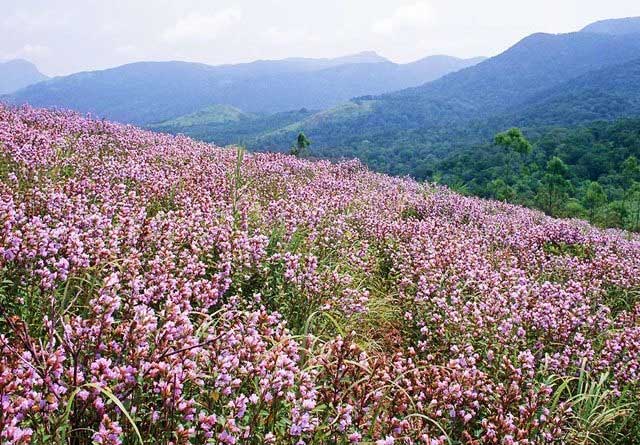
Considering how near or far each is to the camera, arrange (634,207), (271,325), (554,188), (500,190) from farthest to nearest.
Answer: (500,190), (554,188), (634,207), (271,325)

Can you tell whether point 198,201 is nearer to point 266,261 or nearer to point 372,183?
point 266,261

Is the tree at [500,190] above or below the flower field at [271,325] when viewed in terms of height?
below

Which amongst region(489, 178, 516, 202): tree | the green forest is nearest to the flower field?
the green forest

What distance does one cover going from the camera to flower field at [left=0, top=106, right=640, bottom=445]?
1.93 m

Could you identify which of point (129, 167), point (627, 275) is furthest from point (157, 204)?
point (627, 275)

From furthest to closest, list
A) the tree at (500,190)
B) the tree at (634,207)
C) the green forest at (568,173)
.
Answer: the tree at (500,190) < the green forest at (568,173) < the tree at (634,207)

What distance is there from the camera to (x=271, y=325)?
11.7 feet

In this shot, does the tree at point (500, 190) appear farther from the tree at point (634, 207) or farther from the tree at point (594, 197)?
the tree at point (634, 207)

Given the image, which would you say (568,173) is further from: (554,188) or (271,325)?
(271,325)

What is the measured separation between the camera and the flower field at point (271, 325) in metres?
1.93

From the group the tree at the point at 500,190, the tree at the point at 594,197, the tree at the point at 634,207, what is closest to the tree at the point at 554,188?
the tree at the point at 594,197

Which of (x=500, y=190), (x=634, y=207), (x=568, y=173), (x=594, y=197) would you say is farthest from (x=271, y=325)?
(x=568, y=173)

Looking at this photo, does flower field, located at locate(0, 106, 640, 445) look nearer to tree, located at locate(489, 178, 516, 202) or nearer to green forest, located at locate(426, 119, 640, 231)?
green forest, located at locate(426, 119, 640, 231)

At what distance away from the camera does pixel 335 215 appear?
22.3 ft
